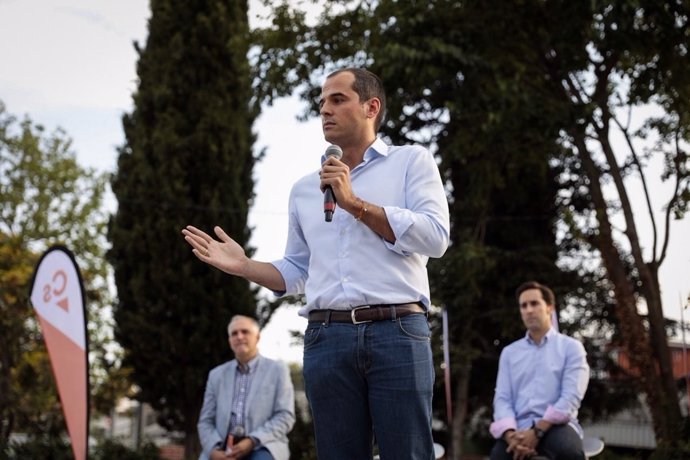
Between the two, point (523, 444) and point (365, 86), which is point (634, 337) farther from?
point (365, 86)

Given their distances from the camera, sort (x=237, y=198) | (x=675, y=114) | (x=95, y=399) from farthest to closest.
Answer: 1. (x=95, y=399)
2. (x=237, y=198)
3. (x=675, y=114)

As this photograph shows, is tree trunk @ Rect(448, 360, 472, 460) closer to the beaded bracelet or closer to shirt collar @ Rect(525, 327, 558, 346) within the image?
shirt collar @ Rect(525, 327, 558, 346)

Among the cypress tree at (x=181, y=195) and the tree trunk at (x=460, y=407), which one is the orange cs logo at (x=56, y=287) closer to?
the cypress tree at (x=181, y=195)

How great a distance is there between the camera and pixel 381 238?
2.35m

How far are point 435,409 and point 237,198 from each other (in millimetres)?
4952

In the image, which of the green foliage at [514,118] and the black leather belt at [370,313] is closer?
the black leather belt at [370,313]

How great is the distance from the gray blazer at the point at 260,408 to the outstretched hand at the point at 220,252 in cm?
322

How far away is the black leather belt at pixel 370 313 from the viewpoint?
2291 millimetres

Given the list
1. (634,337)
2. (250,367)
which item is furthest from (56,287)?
(634,337)

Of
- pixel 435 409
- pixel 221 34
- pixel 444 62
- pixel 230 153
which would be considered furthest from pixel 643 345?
pixel 221 34

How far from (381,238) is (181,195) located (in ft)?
40.2

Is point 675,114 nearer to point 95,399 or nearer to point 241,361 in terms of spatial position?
point 241,361

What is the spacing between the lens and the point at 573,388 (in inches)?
200

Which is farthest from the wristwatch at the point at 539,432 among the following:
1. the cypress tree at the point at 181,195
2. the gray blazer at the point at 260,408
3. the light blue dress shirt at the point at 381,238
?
the cypress tree at the point at 181,195
